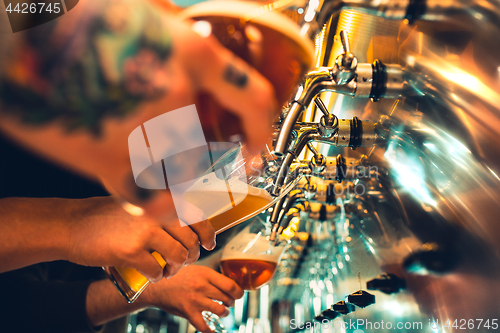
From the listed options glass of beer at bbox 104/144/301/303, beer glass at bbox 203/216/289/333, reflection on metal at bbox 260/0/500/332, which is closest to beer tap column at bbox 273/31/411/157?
reflection on metal at bbox 260/0/500/332

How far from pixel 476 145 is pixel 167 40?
380 millimetres

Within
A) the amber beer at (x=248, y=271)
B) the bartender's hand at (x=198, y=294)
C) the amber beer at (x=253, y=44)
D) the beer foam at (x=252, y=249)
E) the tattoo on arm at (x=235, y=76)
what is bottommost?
the bartender's hand at (x=198, y=294)

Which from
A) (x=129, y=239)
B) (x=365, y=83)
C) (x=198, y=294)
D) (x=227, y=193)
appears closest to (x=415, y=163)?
(x=365, y=83)

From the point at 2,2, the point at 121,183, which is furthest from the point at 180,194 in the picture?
the point at 2,2

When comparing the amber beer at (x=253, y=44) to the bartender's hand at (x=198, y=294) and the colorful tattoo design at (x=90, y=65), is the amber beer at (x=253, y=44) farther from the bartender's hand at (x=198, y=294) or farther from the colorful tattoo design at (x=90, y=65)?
the bartender's hand at (x=198, y=294)

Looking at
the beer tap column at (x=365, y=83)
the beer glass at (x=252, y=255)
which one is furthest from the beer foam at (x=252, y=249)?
the beer tap column at (x=365, y=83)

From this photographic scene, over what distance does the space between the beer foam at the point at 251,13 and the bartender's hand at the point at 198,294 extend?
2.21 feet

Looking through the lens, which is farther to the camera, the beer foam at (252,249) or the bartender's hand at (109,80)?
the beer foam at (252,249)

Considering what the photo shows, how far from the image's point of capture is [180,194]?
0.88ft

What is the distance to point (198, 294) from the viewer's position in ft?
2.44

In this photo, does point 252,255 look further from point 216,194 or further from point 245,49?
point 245,49

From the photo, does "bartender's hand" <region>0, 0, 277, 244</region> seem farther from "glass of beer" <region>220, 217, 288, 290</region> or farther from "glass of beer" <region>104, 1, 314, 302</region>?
"glass of beer" <region>220, 217, 288, 290</region>

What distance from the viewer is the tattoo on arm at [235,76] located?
0.58 ft

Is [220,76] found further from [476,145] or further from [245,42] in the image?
[476,145]
